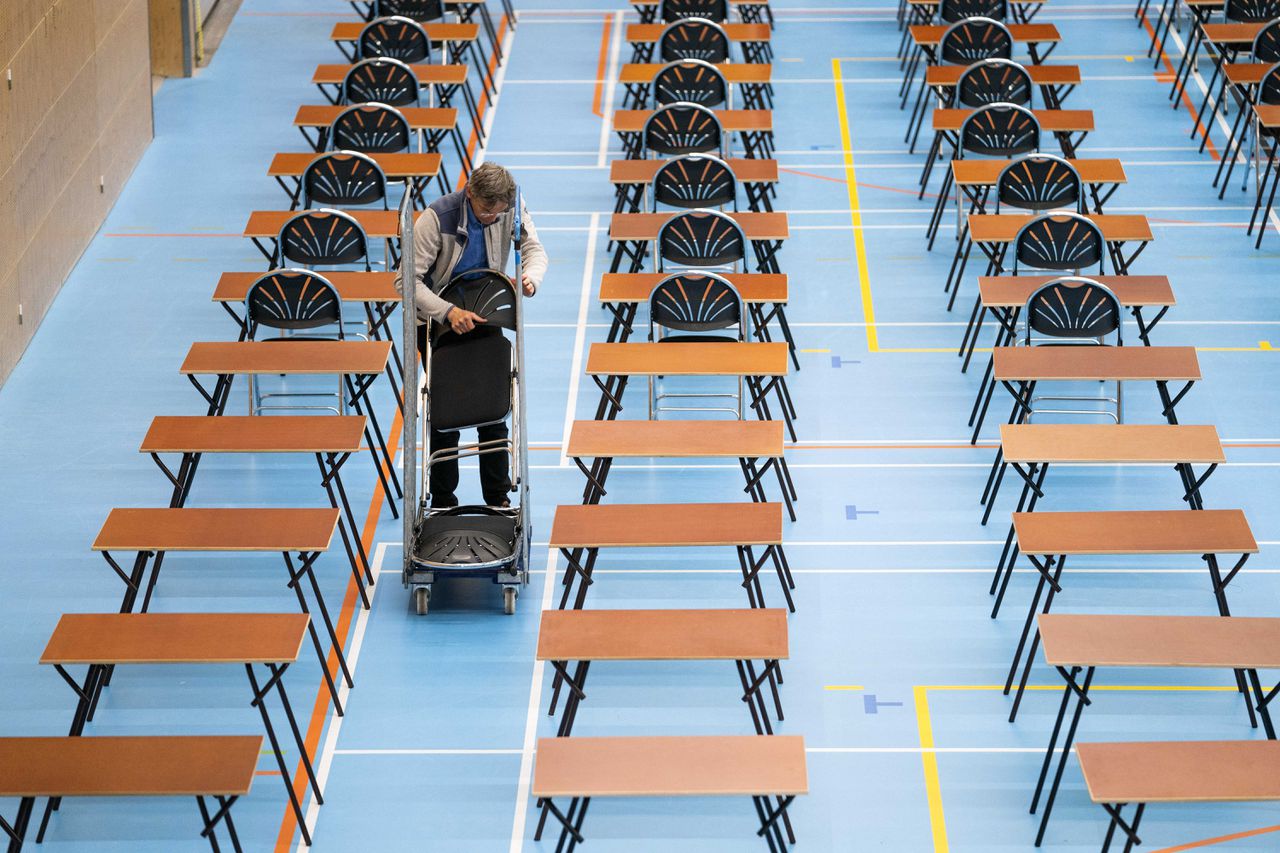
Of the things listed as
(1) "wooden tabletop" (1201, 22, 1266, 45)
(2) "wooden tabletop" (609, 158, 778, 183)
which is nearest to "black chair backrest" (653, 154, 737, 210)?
(2) "wooden tabletop" (609, 158, 778, 183)

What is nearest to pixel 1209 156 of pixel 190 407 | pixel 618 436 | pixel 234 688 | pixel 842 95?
Result: pixel 842 95

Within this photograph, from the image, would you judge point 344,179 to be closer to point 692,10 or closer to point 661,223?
point 661,223

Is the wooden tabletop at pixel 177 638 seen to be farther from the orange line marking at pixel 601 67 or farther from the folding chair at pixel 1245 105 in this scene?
the folding chair at pixel 1245 105

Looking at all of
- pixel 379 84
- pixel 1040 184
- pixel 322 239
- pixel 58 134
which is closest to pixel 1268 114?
pixel 1040 184

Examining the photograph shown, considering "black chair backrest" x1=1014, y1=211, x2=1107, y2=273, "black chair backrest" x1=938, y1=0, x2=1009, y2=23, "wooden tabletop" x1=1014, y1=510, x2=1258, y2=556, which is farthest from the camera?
"black chair backrest" x1=938, y1=0, x2=1009, y2=23

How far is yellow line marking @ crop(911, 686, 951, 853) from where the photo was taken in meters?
7.46

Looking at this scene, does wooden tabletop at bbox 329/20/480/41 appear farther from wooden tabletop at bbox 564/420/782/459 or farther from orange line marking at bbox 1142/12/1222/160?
wooden tabletop at bbox 564/420/782/459

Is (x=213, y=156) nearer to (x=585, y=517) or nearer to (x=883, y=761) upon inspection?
(x=585, y=517)

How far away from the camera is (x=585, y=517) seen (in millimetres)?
8211

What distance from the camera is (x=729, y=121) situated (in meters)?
12.9

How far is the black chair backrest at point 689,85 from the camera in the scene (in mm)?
13500

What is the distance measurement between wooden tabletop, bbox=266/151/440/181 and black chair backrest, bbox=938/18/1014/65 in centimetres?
491

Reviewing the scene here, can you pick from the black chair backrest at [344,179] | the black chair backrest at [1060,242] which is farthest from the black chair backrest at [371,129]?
the black chair backrest at [1060,242]

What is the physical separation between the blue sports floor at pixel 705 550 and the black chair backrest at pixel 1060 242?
Result: 916 millimetres
